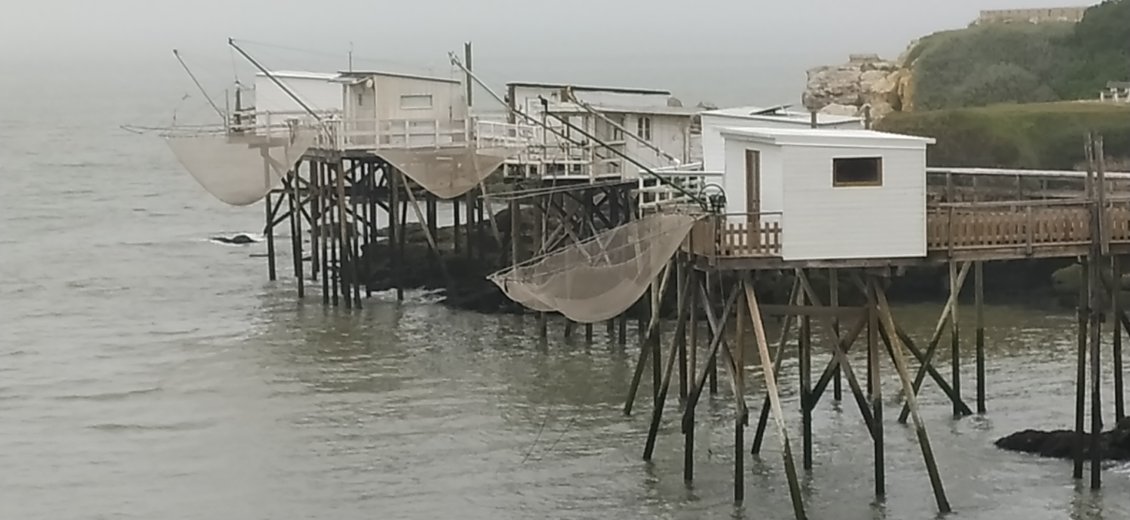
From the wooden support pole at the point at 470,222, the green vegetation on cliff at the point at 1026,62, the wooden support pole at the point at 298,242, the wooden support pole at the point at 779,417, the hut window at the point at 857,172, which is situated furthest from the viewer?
the green vegetation on cliff at the point at 1026,62

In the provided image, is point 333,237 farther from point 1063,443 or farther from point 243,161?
point 1063,443

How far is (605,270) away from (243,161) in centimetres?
2064

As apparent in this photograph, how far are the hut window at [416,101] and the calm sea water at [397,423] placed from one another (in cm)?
514

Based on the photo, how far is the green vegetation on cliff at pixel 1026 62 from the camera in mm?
66250

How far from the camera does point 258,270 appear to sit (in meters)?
55.9

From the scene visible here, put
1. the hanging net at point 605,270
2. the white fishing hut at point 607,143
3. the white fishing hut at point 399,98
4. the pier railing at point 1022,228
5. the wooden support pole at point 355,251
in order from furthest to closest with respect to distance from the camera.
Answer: the white fishing hut at point 399,98 → the wooden support pole at point 355,251 → the white fishing hut at point 607,143 → the hanging net at point 605,270 → the pier railing at point 1022,228

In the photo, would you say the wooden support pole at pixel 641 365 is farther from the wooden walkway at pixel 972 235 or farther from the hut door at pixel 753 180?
the wooden walkway at pixel 972 235

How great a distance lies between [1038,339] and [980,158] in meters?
13.6

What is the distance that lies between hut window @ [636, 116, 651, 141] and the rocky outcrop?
20065mm

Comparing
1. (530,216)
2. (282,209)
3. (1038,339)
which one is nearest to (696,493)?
(1038,339)

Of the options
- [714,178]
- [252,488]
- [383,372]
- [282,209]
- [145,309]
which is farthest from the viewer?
[282,209]

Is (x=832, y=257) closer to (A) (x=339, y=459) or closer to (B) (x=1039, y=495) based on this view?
(B) (x=1039, y=495)

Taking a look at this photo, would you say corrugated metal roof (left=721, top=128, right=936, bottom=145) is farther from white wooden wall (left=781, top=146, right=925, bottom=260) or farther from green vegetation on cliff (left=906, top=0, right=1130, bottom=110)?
green vegetation on cliff (left=906, top=0, right=1130, bottom=110)

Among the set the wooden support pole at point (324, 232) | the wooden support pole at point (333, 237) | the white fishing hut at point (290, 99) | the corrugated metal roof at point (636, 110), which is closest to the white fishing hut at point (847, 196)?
the corrugated metal roof at point (636, 110)
